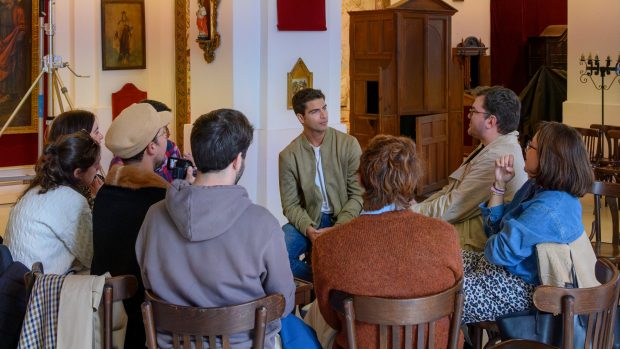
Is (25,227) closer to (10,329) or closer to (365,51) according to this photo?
(10,329)

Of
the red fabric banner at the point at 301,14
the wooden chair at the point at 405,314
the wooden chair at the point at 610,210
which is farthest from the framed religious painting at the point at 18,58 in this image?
the wooden chair at the point at 405,314

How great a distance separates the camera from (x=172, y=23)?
8.69 meters

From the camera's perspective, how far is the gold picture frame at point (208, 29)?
7.34 metres

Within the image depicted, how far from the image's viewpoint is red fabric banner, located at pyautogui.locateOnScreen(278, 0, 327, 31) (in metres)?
7.11

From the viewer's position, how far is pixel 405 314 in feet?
9.07

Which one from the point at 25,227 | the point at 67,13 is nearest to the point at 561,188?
the point at 25,227

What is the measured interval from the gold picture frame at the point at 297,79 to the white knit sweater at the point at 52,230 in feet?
12.5

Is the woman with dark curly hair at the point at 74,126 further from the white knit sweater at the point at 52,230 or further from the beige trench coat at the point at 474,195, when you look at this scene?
the beige trench coat at the point at 474,195

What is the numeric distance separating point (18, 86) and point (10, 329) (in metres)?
5.94

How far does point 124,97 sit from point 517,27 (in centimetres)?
664

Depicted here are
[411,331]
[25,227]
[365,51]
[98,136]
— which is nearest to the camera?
[411,331]

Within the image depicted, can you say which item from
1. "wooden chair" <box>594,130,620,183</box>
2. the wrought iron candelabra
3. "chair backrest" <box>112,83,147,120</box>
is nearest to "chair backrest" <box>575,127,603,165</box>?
"wooden chair" <box>594,130,620,183</box>

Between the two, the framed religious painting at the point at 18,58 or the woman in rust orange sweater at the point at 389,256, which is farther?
the framed religious painting at the point at 18,58

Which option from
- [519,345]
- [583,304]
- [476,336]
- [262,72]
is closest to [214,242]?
[519,345]
